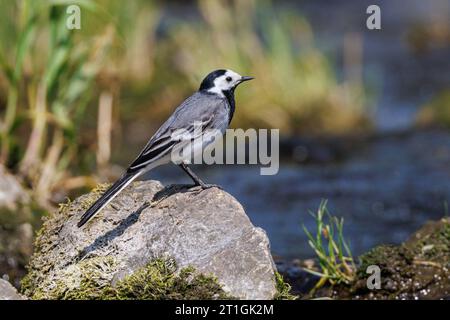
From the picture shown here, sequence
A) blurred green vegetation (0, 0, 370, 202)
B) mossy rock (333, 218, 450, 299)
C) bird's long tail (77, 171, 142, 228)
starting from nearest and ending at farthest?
1. bird's long tail (77, 171, 142, 228)
2. mossy rock (333, 218, 450, 299)
3. blurred green vegetation (0, 0, 370, 202)

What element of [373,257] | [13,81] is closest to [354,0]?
[13,81]

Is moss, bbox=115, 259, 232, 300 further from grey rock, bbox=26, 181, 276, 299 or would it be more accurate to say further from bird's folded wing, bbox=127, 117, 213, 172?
bird's folded wing, bbox=127, 117, 213, 172

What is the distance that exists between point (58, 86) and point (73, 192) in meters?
1.10

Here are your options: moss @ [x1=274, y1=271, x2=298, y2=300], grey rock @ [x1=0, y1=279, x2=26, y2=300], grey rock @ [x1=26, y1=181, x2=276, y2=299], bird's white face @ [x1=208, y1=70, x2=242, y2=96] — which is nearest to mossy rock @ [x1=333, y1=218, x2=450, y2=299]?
moss @ [x1=274, y1=271, x2=298, y2=300]

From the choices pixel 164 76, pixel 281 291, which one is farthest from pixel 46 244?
pixel 164 76

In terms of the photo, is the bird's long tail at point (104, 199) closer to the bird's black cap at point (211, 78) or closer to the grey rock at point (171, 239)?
the grey rock at point (171, 239)

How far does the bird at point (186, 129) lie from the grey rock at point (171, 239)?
0.61ft

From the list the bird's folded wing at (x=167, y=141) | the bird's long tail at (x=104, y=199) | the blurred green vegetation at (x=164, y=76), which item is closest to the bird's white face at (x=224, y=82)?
the bird's folded wing at (x=167, y=141)

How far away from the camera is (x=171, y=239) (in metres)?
5.95

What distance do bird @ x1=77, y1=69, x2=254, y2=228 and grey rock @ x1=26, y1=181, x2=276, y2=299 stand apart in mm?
187

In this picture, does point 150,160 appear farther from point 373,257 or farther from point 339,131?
point 339,131

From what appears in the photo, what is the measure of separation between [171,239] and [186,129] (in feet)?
3.42

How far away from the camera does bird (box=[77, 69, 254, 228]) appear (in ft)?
20.2
